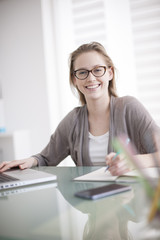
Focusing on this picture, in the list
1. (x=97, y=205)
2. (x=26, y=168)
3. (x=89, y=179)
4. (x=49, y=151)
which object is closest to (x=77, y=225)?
(x=97, y=205)

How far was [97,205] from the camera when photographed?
2.56 ft

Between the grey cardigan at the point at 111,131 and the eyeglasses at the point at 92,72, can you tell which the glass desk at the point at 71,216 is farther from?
the eyeglasses at the point at 92,72

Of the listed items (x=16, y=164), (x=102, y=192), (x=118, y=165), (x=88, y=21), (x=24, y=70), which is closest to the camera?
(x=102, y=192)

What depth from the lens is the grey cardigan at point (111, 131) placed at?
1.59 meters

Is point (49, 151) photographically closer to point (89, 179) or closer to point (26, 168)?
point (26, 168)

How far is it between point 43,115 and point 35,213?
3031 millimetres

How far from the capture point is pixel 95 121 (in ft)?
5.90

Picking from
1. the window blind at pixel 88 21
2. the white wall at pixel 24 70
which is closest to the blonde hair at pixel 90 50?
the window blind at pixel 88 21

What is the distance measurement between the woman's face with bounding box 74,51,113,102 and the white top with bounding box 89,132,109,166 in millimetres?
241

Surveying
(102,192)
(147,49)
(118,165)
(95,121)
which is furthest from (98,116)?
(147,49)

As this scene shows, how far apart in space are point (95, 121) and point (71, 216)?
43.3 inches

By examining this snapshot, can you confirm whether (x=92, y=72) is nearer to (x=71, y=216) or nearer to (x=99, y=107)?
(x=99, y=107)

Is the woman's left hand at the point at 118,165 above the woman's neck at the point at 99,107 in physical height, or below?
below

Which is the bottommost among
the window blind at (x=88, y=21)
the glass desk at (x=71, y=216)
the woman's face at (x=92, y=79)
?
the glass desk at (x=71, y=216)
